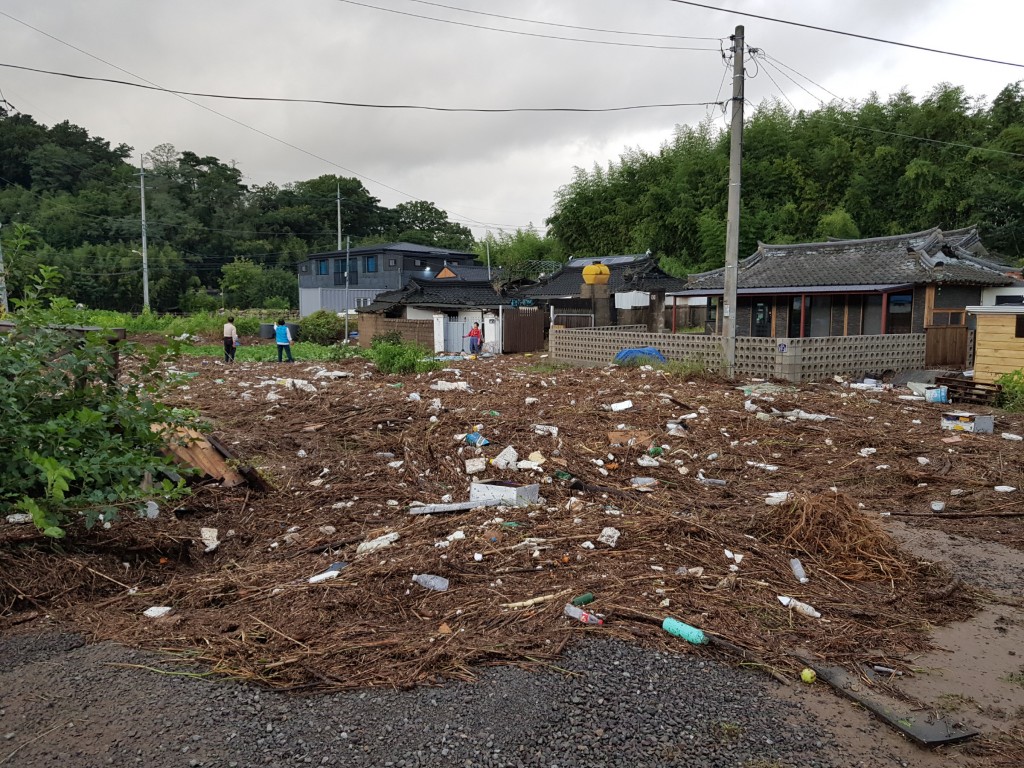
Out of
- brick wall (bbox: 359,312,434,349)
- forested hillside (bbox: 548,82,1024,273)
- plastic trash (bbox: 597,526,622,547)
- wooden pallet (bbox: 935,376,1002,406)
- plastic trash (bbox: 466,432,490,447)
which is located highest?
forested hillside (bbox: 548,82,1024,273)

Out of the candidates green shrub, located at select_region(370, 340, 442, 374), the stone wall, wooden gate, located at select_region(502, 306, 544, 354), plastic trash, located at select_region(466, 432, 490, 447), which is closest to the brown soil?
plastic trash, located at select_region(466, 432, 490, 447)

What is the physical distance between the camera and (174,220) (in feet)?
161

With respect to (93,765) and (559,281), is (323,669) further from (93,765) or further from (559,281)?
(559,281)

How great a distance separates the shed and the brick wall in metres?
15.6

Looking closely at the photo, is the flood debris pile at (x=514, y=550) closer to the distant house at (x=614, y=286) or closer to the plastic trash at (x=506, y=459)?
the plastic trash at (x=506, y=459)

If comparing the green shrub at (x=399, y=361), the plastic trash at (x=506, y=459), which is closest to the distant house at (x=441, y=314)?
the green shrub at (x=399, y=361)

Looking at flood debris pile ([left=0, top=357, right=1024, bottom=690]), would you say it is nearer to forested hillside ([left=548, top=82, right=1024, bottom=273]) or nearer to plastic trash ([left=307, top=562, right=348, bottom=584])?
plastic trash ([left=307, top=562, right=348, bottom=584])

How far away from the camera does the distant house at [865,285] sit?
1845 centimetres

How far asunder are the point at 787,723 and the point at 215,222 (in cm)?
5677

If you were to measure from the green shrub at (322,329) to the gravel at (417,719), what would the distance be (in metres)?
25.4

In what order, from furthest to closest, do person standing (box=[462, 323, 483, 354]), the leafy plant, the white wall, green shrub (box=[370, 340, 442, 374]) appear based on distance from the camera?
person standing (box=[462, 323, 483, 354]) < the white wall < green shrub (box=[370, 340, 442, 374]) < the leafy plant

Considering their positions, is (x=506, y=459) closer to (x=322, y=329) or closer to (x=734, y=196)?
(x=734, y=196)

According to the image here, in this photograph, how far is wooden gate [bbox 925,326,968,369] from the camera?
16109 mm

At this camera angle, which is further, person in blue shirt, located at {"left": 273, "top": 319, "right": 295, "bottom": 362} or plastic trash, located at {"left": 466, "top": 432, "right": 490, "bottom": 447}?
person in blue shirt, located at {"left": 273, "top": 319, "right": 295, "bottom": 362}
